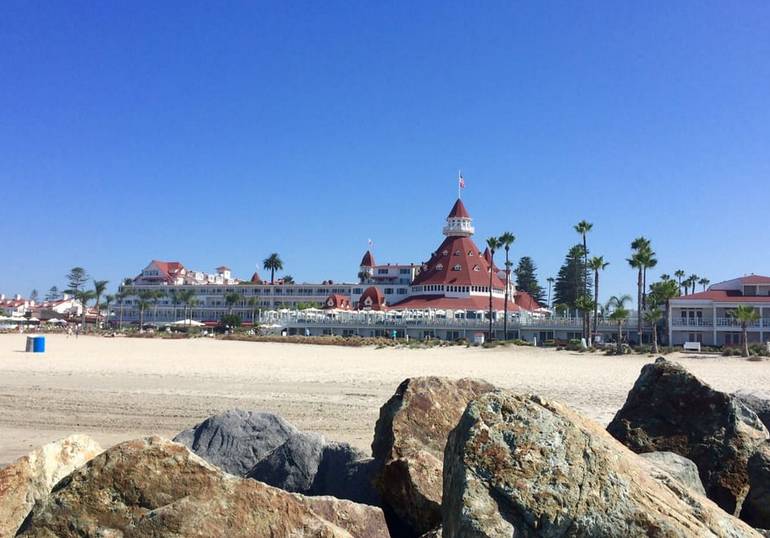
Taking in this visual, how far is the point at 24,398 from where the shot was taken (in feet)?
53.8

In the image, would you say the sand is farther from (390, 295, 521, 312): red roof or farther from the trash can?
(390, 295, 521, 312): red roof

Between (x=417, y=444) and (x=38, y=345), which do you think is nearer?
(x=417, y=444)

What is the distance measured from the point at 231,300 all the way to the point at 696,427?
110 meters

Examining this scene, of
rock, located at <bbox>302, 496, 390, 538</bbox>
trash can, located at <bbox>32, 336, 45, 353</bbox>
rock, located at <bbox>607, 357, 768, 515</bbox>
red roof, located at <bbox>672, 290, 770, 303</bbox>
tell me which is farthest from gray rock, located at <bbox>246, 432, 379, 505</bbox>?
red roof, located at <bbox>672, 290, 770, 303</bbox>

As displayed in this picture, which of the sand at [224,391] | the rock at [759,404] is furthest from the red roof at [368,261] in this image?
the rock at [759,404]

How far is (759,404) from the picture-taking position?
725cm

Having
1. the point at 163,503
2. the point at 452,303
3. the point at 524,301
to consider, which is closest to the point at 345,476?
the point at 163,503

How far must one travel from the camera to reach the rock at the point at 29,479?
4211 millimetres

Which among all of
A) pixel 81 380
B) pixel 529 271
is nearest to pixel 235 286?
pixel 529 271

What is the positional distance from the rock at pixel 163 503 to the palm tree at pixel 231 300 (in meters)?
110

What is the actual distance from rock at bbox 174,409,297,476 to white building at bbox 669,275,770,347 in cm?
5704

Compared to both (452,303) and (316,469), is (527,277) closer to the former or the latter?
(452,303)

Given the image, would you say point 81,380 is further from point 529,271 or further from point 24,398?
point 529,271

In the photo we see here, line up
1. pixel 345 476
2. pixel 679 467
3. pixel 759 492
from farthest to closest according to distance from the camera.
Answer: pixel 345 476, pixel 759 492, pixel 679 467
